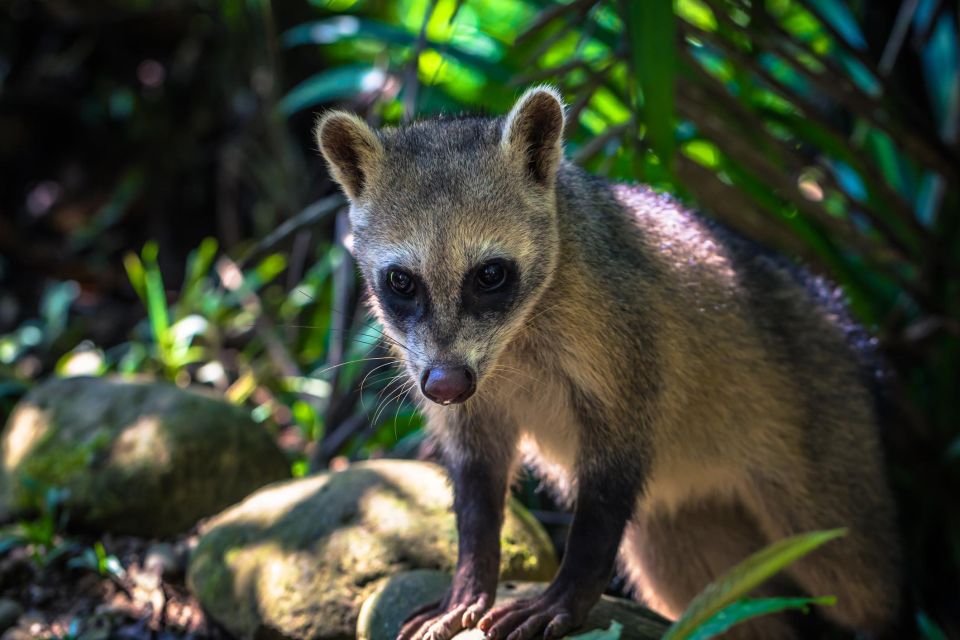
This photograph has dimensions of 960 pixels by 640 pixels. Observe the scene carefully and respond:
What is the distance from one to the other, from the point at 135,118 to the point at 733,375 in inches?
260

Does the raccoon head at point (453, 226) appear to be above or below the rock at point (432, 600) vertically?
above

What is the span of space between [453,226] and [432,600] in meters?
1.45

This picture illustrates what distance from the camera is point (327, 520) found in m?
4.08

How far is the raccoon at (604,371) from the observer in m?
3.38

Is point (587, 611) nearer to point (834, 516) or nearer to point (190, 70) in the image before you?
point (834, 516)

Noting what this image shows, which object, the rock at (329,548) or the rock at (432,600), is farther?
the rock at (329,548)

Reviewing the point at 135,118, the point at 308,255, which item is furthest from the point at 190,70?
the point at 308,255

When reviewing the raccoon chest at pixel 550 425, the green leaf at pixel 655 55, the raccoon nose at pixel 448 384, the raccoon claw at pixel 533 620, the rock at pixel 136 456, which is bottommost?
the rock at pixel 136 456

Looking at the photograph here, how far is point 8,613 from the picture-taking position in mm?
4277

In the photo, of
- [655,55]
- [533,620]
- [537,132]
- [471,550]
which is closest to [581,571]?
[533,620]

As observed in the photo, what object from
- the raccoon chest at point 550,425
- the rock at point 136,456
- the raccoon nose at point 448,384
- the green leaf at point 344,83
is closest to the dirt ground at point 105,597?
the rock at point 136,456

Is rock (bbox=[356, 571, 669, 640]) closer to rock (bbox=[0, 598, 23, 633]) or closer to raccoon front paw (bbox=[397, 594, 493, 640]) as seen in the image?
raccoon front paw (bbox=[397, 594, 493, 640])

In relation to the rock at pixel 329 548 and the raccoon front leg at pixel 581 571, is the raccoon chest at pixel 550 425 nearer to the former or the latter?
the raccoon front leg at pixel 581 571

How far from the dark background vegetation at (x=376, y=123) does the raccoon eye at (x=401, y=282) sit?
0.63 m
